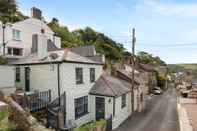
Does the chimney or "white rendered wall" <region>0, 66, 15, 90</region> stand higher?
the chimney

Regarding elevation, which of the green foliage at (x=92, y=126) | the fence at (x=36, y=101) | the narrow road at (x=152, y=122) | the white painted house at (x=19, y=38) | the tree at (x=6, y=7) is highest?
the tree at (x=6, y=7)

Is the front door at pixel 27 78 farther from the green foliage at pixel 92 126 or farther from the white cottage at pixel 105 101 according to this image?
the green foliage at pixel 92 126

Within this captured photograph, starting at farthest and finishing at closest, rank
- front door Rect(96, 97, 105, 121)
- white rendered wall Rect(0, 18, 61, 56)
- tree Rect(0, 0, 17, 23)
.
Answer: tree Rect(0, 0, 17, 23)
white rendered wall Rect(0, 18, 61, 56)
front door Rect(96, 97, 105, 121)

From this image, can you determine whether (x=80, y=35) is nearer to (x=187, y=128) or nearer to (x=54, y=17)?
(x=54, y=17)

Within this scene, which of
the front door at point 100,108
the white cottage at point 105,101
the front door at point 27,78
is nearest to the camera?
the front door at point 27,78

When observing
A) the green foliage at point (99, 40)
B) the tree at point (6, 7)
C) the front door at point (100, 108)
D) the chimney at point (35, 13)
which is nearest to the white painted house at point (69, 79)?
the front door at point (100, 108)

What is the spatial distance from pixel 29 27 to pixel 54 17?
106 ft

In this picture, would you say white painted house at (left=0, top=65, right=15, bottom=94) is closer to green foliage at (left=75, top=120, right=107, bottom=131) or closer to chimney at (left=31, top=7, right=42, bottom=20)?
green foliage at (left=75, top=120, right=107, bottom=131)

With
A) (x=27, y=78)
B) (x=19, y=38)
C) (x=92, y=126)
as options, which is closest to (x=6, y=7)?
(x=19, y=38)

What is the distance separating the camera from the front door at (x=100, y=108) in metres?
22.5

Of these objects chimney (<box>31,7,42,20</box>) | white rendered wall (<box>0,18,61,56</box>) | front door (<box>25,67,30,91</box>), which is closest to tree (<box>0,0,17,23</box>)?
white rendered wall (<box>0,18,61,56</box>)

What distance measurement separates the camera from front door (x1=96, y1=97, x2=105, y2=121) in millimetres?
22484

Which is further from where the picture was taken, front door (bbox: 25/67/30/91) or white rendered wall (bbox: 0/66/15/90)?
front door (bbox: 25/67/30/91)

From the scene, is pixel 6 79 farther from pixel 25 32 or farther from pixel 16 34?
pixel 25 32
